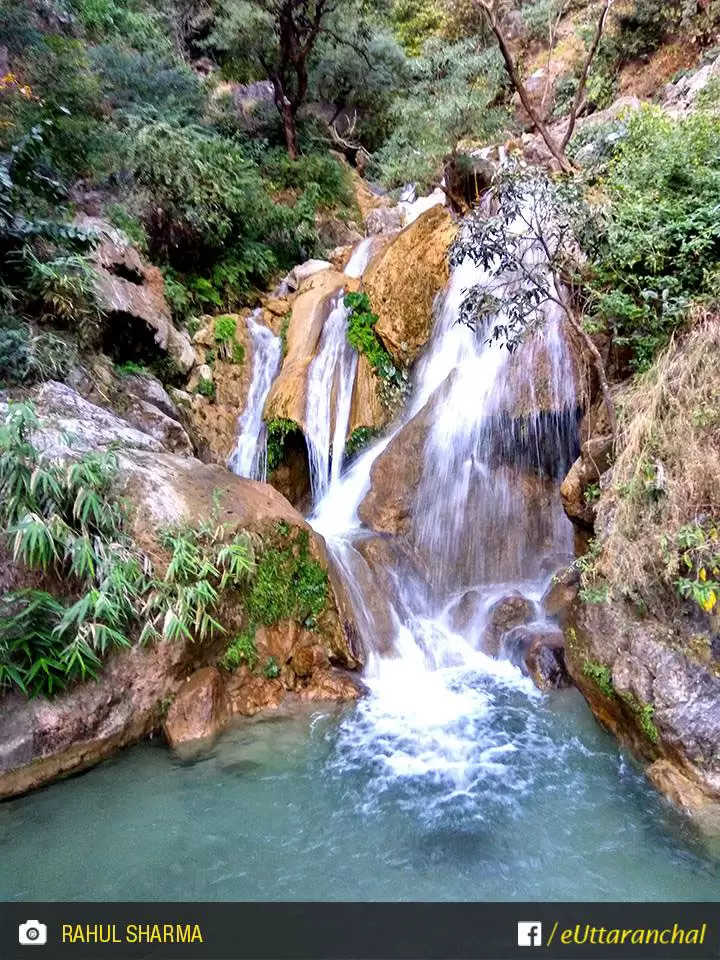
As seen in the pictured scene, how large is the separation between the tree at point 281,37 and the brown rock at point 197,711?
1410cm

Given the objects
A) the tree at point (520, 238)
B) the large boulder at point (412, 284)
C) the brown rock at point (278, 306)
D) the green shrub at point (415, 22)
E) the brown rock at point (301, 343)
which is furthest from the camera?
the green shrub at point (415, 22)

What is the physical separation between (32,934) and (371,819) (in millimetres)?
2235

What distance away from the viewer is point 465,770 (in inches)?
193

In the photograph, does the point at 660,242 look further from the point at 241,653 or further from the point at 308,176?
the point at 308,176

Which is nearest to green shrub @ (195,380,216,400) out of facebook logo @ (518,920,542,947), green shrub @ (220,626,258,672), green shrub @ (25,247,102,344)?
green shrub @ (25,247,102,344)

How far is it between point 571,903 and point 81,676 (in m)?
4.09

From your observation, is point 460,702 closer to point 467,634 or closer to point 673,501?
point 467,634

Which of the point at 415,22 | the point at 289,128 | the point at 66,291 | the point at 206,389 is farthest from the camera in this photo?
the point at 415,22

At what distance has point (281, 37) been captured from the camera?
14.1 meters

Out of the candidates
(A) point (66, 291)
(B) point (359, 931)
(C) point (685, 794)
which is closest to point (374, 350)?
(A) point (66, 291)

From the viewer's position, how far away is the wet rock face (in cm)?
420

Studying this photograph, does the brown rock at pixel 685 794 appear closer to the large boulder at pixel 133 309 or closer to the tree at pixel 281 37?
the large boulder at pixel 133 309

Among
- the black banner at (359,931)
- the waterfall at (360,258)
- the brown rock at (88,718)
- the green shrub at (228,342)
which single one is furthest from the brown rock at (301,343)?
the black banner at (359,931)

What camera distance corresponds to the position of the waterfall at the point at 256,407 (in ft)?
31.7
